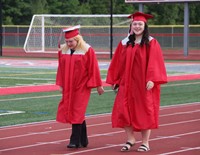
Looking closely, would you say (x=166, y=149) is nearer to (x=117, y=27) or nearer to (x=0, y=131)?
(x=0, y=131)

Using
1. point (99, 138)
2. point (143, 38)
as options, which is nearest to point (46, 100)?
point (99, 138)

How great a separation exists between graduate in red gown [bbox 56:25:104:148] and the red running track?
403mm

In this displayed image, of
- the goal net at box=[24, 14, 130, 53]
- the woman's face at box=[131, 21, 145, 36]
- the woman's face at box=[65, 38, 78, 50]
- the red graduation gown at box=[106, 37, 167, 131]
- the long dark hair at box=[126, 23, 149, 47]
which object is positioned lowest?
the goal net at box=[24, 14, 130, 53]

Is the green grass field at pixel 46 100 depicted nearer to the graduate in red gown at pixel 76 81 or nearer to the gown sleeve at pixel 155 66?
the graduate in red gown at pixel 76 81

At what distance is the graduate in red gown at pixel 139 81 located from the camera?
10.8m

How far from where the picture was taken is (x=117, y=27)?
147 feet

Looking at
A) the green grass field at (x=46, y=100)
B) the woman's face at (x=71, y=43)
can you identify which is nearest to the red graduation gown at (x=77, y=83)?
the woman's face at (x=71, y=43)

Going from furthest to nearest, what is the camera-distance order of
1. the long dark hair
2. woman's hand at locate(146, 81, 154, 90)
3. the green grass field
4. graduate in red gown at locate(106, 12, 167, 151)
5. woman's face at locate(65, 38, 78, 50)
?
the green grass field < woman's face at locate(65, 38, 78, 50) < the long dark hair < graduate in red gown at locate(106, 12, 167, 151) < woman's hand at locate(146, 81, 154, 90)

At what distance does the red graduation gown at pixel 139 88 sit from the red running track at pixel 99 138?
46cm

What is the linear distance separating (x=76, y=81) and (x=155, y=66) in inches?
49.0

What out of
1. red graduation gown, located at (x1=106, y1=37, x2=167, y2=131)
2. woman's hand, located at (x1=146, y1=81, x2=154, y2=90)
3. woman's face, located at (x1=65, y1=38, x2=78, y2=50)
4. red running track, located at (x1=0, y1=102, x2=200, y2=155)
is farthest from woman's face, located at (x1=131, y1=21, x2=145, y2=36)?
red running track, located at (x1=0, y1=102, x2=200, y2=155)

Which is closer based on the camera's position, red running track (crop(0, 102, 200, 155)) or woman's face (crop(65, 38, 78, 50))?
red running track (crop(0, 102, 200, 155))

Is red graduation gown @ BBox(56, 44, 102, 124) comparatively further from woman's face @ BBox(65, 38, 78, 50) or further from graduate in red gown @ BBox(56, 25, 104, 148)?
woman's face @ BBox(65, 38, 78, 50)

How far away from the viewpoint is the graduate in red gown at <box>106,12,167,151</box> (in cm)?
1077
